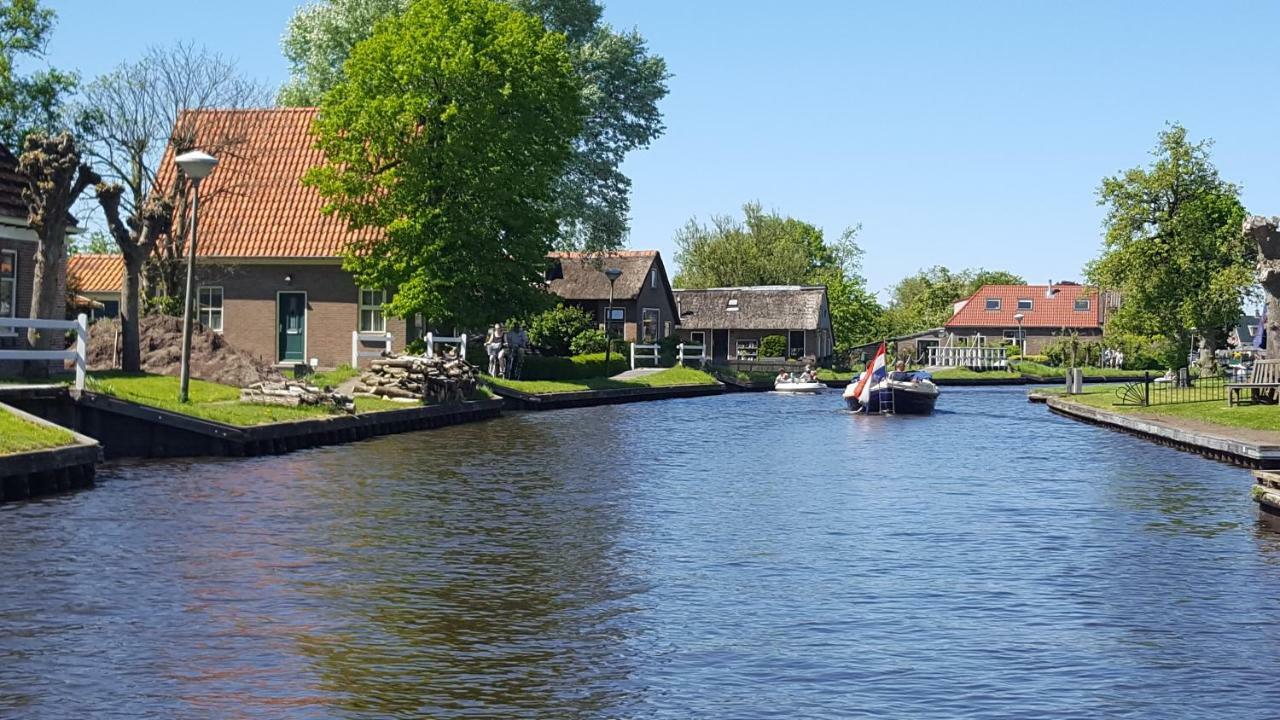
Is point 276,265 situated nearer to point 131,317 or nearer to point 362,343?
point 362,343

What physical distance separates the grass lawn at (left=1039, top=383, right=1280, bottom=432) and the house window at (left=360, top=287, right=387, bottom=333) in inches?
946

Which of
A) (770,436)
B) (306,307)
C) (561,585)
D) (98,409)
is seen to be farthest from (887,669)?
(306,307)

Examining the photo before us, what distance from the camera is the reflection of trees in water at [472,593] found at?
1102 centimetres

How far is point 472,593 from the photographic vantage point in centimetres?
1487

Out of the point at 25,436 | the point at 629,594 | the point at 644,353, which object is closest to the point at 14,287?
the point at 25,436

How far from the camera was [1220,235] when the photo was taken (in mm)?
64125

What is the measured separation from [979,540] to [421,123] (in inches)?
1294

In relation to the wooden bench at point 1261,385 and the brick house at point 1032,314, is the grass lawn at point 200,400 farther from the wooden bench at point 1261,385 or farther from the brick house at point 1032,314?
the brick house at point 1032,314

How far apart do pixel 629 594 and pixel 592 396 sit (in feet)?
128

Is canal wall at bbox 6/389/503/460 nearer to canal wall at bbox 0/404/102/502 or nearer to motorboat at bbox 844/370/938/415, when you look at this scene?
canal wall at bbox 0/404/102/502

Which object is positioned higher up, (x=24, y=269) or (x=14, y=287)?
(x=24, y=269)

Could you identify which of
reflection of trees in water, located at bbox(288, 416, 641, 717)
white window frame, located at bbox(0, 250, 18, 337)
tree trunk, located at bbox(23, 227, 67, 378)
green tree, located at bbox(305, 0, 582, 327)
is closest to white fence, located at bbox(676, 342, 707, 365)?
A: green tree, located at bbox(305, 0, 582, 327)

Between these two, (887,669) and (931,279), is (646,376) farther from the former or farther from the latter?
(931,279)

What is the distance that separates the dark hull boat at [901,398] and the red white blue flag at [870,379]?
0.14 metres
